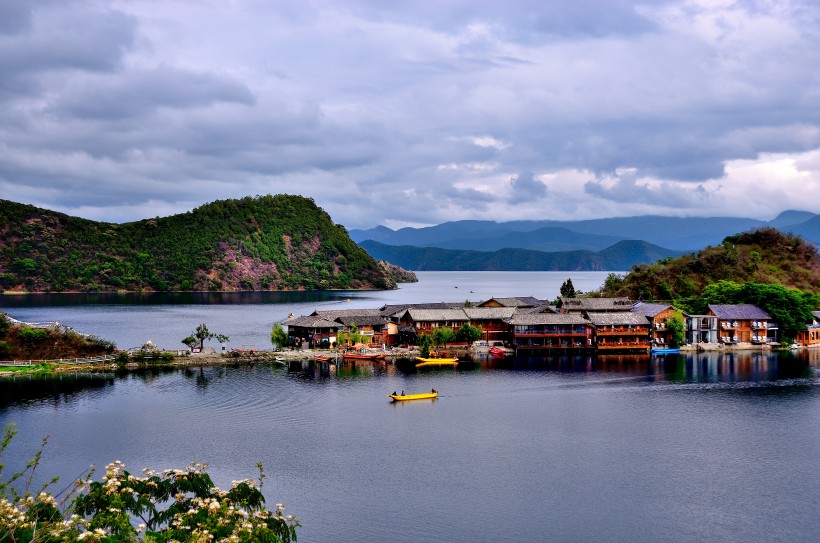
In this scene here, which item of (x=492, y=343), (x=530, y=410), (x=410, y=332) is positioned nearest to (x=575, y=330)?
(x=492, y=343)

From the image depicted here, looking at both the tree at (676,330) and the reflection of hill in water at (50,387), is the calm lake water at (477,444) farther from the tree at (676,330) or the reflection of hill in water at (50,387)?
the tree at (676,330)

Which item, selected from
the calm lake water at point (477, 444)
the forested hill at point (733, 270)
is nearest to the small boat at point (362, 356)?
the calm lake water at point (477, 444)

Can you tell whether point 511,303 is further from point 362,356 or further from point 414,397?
point 414,397

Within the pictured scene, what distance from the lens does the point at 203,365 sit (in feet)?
244

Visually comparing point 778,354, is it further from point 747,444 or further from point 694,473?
point 694,473

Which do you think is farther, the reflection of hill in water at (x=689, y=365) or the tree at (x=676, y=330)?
the tree at (x=676, y=330)

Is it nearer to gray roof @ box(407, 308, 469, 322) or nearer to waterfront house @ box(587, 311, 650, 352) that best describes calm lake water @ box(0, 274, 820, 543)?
waterfront house @ box(587, 311, 650, 352)

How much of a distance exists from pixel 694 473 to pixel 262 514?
26.9 m

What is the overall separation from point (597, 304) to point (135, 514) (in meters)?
80.1

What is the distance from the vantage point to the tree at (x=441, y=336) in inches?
3312

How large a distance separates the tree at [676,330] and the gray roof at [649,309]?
163 centimetres

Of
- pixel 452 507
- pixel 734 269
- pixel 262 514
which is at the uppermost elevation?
pixel 734 269

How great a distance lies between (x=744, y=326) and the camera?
88.3 m

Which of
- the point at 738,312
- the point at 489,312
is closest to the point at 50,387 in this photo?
the point at 489,312
